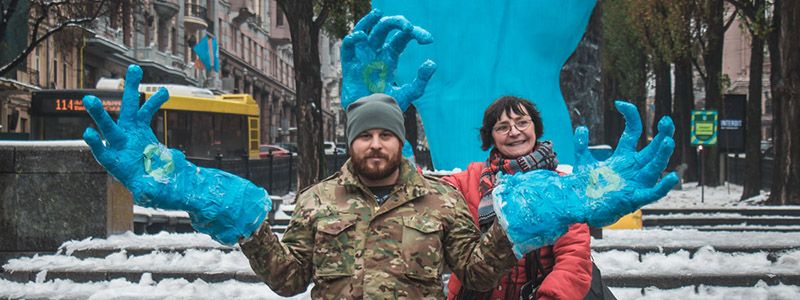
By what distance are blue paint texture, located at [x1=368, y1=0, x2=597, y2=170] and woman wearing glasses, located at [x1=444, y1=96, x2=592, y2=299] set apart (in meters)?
4.34

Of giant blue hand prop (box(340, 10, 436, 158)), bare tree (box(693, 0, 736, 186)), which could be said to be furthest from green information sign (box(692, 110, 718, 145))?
giant blue hand prop (box(340, 10, 436, 158))

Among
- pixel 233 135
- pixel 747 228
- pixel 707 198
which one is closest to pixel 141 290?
pixel 747 228

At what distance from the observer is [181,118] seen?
20.3 meters

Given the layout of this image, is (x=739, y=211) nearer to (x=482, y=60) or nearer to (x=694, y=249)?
(x=694, y=249)

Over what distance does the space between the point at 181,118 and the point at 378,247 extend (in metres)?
18.1

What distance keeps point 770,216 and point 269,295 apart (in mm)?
7897

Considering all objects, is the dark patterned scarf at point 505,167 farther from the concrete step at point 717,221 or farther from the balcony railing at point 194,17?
the balcony railing at point 194,17

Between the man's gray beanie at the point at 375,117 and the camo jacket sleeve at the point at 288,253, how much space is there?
30 cm

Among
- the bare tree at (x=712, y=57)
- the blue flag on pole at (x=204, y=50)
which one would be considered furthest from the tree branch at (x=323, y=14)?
the blue flag on pole at (x=204, y=50)

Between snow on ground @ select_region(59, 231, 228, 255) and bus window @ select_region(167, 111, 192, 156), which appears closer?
snow on ground @ select_region(59, 231, 228, 255)

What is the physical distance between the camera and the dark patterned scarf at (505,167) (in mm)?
3287

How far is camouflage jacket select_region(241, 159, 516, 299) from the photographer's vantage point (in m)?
2.91

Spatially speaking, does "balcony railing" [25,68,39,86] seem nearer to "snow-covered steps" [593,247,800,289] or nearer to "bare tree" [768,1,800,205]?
"bare tree" [768,1,800,205]

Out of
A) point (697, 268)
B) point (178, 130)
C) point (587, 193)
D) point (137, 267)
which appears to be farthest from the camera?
point (178, 130)
